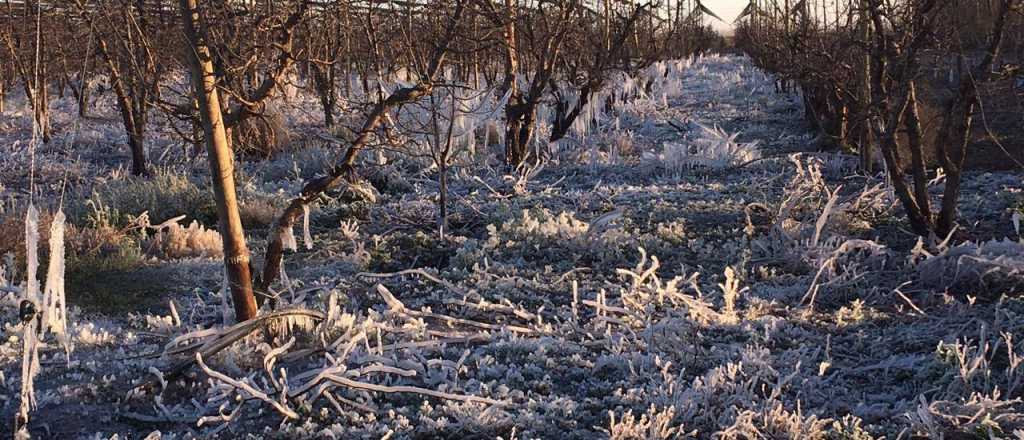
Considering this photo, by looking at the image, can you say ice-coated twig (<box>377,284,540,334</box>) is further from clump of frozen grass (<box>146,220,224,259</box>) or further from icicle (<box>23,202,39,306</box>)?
clump of frozen grass (<box>146,220,224,259</box>)

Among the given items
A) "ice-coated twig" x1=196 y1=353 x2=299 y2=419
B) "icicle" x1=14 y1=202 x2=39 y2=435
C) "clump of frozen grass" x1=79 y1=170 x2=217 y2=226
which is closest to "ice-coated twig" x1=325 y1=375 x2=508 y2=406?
"ice-coated twig" x1=196 y1=353 x2=299 y2=419

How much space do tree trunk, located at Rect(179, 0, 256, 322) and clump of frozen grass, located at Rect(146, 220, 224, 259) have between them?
278cm

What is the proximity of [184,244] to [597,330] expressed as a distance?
12.3 feet

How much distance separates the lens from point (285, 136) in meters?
12.6

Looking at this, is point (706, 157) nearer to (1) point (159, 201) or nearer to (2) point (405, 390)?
(1) point (159, 201)

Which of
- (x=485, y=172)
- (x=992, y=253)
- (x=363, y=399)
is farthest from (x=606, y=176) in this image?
(x=363, y=399)

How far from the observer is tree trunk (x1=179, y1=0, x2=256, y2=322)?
342 cm

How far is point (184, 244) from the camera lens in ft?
21.0

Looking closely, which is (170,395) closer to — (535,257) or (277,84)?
(277,84)

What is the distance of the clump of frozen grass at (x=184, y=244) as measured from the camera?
636cm

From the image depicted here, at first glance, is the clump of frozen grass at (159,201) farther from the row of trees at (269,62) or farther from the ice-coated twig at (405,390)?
the ice-coated twig at (405,390)

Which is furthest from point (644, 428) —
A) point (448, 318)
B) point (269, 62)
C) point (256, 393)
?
point (269, 62)

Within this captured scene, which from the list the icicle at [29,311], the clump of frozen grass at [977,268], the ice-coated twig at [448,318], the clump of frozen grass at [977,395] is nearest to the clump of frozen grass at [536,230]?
the ice-coated twig at [448,318]

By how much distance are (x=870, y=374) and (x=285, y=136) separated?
10.5 m
